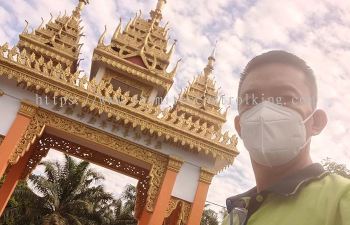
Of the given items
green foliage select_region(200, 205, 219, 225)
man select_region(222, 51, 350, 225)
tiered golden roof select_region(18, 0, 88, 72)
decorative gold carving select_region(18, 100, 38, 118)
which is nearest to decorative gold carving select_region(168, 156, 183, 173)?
decorative gold carving select_region(18, 100, 38, 118)

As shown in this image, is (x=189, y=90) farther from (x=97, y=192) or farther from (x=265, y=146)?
(x=97, y=192)

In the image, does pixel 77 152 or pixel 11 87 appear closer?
pixel 11 87

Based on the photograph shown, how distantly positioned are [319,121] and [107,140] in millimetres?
8950

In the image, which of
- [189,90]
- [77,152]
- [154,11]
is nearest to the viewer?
[77,152]

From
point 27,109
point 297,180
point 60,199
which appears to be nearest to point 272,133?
point 297,180

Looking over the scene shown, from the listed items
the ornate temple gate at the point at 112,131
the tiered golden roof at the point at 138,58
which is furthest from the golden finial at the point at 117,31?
the ornate temple gate at the point at 112,131

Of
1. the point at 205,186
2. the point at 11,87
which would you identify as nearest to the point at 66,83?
the point at 11,87

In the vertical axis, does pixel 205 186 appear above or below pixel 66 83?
below

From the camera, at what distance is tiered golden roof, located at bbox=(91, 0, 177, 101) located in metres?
13.0

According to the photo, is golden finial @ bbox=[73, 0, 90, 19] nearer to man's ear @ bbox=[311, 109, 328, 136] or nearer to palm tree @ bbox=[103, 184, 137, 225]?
man's ear @ bbox=[311, 109, 328, 136]

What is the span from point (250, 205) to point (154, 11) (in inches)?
620

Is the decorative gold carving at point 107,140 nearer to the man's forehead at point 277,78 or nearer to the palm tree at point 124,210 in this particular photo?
the man's forehead at point 277,78

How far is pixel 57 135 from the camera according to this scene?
11445 mm

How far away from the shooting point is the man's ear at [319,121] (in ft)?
7.09
